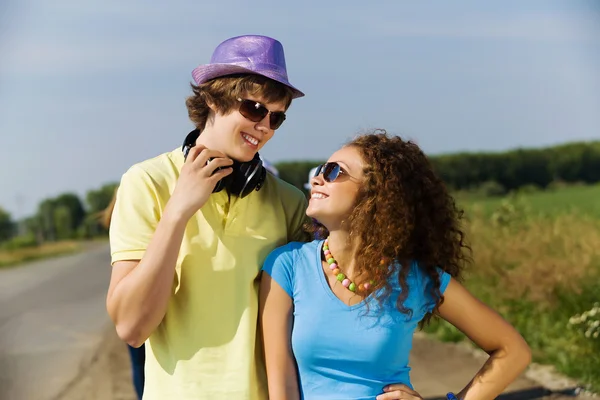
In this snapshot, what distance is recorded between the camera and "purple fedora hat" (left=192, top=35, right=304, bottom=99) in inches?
119

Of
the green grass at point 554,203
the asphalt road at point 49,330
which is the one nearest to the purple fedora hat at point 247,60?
the asphalt road at point 49,330

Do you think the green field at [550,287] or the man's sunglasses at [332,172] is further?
the green field at [550,287]

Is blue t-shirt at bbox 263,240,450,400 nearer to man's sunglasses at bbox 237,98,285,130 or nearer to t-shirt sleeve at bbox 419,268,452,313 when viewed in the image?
t-shirt sleeve at bbox 419,268,452,313

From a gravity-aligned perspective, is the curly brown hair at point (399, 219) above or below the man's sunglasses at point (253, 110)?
below

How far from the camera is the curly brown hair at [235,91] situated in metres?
3.02

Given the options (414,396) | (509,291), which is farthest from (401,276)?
(509,291)

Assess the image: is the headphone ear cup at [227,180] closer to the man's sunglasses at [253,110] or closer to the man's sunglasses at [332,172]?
the man's sunglasses at [253,110]

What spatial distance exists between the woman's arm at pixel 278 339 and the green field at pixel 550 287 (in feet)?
15.3

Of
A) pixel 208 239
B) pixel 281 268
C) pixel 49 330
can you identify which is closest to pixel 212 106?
pixel 208 239

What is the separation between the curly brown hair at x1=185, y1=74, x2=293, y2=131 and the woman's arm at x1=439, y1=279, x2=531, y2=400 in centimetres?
86

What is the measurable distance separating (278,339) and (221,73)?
0.91 meters

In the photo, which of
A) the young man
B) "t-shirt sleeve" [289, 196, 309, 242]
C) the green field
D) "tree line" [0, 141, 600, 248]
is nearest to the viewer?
the young man

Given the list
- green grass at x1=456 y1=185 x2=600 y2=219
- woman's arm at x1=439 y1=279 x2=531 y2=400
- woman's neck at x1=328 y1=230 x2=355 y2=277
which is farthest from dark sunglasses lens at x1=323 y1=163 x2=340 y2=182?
green grass at x1=456 y1=185 x2=600 y2=219

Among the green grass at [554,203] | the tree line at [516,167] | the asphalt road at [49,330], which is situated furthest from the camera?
the tree line at [516,167]
